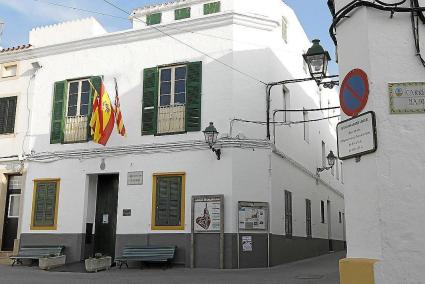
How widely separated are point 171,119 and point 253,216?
12.5ft

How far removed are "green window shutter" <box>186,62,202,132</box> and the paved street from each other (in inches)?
164

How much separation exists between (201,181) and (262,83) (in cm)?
351

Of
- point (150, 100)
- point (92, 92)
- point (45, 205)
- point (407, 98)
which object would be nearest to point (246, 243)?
point (150, 100)

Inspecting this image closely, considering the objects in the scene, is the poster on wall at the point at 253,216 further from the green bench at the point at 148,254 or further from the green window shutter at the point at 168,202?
the green bench at the point at 148,254

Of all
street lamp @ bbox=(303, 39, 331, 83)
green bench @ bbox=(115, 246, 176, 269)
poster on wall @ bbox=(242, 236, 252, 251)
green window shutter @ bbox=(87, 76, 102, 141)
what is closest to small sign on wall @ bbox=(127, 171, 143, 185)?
green bench @ bbox=(115, 246, 176, 269)

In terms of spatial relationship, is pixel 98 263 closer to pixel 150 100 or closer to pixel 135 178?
pixel 135 178

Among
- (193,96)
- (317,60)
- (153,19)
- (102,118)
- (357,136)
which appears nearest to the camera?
(357,136)

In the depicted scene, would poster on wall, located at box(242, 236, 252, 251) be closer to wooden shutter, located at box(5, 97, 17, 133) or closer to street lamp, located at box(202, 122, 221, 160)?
street lamp, located at box(202, 122, 221, 160)

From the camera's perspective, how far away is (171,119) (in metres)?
14.6

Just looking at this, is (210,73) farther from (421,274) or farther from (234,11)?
(421,274)

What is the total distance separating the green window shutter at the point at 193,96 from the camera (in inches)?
563

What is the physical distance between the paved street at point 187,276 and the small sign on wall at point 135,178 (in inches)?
102

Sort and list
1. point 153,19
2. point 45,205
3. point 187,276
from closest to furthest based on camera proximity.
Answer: point 187,276 < point 45,205 < point 153,19

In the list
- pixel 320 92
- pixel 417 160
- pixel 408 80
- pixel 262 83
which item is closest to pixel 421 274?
pixel 417 160
